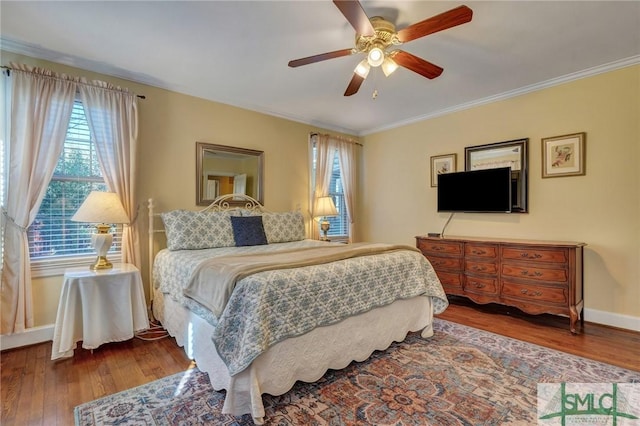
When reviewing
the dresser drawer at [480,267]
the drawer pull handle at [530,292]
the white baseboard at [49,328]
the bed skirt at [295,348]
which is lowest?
the white baseboard at [49,328]

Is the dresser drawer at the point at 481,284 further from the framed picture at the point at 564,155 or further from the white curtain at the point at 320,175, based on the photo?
the white curtain at the point at 320,175

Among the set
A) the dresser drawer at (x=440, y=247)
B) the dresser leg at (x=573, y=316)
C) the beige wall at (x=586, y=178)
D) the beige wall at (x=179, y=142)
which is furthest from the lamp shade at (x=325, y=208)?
the dresser leg at (x=573, y=316)

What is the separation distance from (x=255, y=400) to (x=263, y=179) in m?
3.05

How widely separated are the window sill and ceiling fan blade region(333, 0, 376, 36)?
3.13m

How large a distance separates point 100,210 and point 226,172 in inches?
63.4

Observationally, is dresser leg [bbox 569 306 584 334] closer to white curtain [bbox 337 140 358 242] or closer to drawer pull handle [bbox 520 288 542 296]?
drawer pull handle [bbox 520 288 542 296]

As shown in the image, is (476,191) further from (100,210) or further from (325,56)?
(100,210)

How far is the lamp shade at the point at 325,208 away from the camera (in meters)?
4.55

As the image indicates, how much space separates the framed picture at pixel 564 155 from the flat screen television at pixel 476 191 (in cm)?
41

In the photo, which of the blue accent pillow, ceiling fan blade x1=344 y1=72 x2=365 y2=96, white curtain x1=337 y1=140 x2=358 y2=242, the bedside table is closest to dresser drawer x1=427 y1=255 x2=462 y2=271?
white curtain x1=337 y1=140 x2=358 y2=242

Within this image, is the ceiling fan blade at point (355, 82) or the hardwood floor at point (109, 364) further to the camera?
the ceiling fan blade at point (355, 82)

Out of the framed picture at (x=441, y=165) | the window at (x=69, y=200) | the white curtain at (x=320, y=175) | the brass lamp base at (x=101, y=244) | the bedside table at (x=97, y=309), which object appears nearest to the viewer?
the bedside table at (x=97, y=309)

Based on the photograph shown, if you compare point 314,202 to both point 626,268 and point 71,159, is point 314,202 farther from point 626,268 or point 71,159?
point 626,268

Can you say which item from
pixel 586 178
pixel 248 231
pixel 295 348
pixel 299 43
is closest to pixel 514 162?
pixel 586 178
